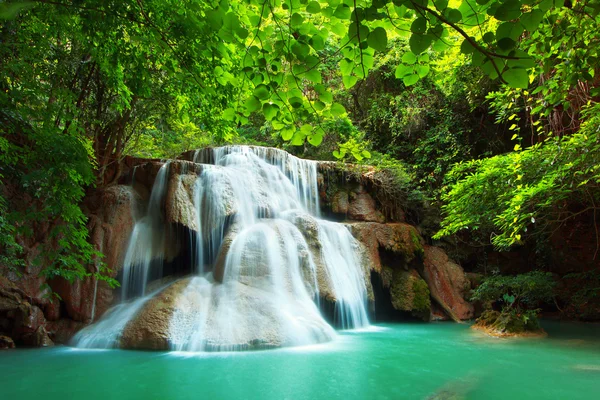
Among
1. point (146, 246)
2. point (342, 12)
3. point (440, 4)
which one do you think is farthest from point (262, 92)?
point (146, 246)

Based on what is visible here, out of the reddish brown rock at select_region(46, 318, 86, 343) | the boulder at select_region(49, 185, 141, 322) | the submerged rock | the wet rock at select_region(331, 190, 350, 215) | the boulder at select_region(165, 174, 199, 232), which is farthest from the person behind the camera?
the wet rock at select_region(331, 190, 350, 215)

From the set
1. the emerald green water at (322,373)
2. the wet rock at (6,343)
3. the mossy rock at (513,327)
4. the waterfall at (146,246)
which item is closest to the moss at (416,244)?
the mossy rock at (513,327)

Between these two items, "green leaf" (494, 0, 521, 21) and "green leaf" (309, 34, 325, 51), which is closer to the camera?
"green leaf" (494, 0, 521, 21)

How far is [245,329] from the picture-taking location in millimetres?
6445

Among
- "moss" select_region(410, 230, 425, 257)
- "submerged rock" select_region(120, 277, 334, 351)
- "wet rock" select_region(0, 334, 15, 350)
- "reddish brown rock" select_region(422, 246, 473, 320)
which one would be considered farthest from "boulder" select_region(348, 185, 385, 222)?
"wet rock" select_region(0, 334, 15, 350)

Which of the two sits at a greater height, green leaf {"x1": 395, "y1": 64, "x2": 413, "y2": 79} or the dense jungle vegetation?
the dense jungle vegetation

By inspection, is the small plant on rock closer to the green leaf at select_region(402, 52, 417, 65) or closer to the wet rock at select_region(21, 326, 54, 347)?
the green leaf at select_region(402, 52, 417, 65)

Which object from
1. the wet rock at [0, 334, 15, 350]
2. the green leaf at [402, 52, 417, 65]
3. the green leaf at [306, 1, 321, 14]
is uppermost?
the green leaf at [306, 1, 321, 14]

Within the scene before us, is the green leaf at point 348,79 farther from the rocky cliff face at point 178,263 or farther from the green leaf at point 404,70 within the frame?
the rocky cliff face at point 178,263

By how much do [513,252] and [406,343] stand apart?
751 cm

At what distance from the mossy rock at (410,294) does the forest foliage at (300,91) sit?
317cm

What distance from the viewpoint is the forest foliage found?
1.54 m

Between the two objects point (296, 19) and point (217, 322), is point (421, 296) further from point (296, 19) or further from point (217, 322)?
point (296, 19)

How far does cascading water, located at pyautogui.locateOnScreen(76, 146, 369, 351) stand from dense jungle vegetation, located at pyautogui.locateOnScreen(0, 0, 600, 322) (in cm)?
137
